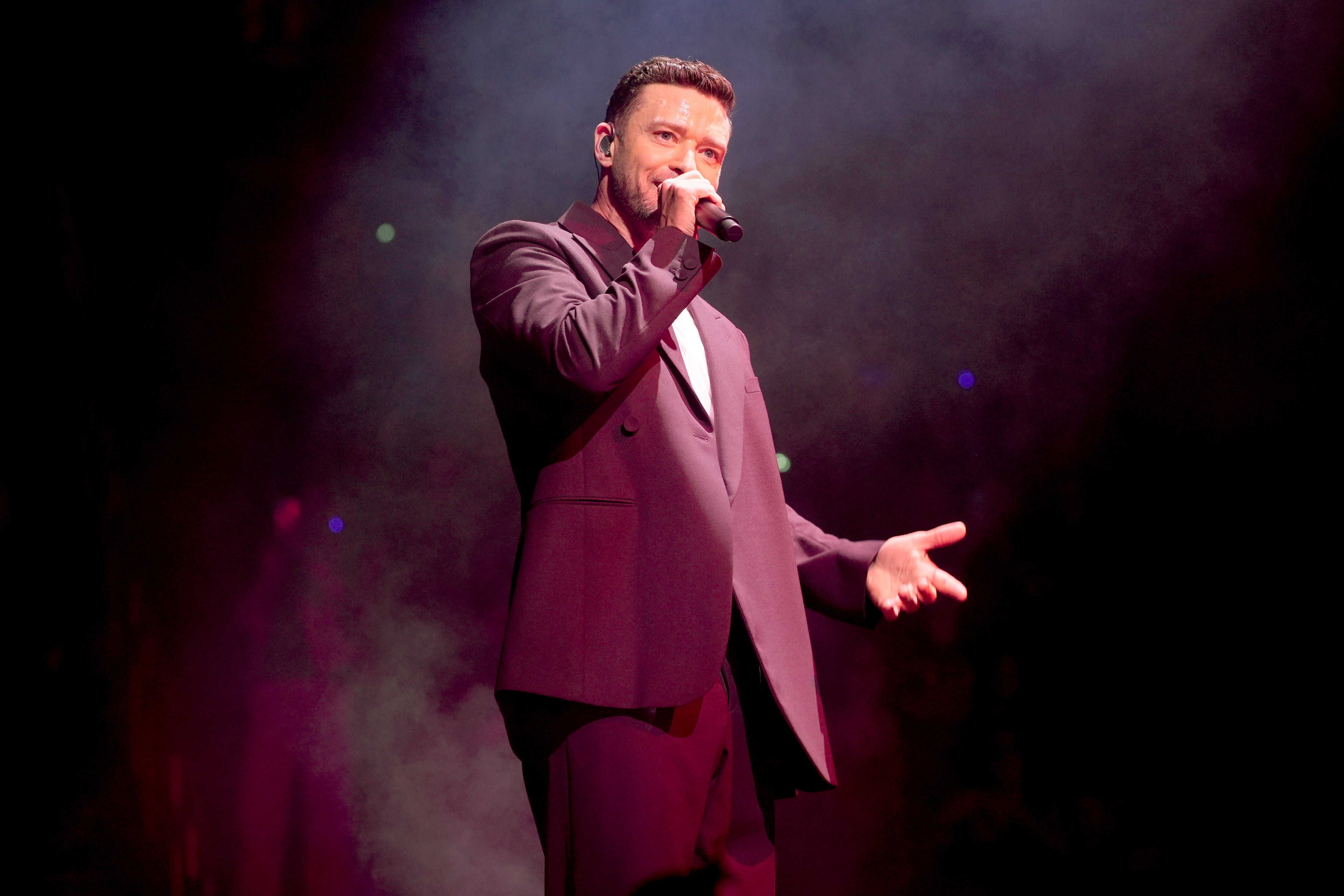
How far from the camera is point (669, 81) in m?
1.38

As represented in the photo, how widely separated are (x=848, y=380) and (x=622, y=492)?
1.42 meters

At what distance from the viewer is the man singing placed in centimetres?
104

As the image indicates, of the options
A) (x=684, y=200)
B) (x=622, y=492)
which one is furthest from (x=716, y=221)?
(x=622, y=492)

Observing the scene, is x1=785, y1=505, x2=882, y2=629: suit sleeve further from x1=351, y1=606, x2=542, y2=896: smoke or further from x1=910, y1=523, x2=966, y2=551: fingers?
x1=351, y1=606, x2=542, y2=896: smoke

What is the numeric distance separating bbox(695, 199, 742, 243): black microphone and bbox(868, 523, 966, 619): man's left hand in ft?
1.59

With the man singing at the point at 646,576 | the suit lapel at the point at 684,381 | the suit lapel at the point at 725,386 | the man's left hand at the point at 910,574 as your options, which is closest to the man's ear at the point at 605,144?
the man singing at the point at 646,576

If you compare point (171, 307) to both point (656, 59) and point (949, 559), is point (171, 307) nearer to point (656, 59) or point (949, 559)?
point (656, 59)

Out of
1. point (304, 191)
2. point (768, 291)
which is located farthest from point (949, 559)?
point (304, 191)

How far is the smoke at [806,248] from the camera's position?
2.22m

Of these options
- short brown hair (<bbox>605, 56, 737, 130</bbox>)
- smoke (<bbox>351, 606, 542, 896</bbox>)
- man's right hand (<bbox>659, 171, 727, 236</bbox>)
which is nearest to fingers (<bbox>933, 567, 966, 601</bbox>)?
man's right hand (<bbox>659, 171, 727, 236</bbox>)

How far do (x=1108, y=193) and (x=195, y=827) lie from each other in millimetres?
2679

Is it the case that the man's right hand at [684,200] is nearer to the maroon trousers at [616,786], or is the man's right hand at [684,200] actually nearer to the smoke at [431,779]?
the maroon trousers at [616,786]

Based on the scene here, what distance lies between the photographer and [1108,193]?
2.34 m

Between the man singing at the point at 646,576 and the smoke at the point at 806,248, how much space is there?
1.08 meters
